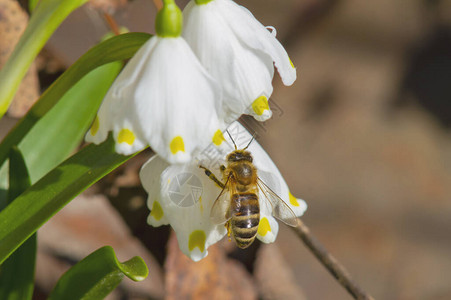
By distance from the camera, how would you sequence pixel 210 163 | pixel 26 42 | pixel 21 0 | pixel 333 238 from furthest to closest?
pixel 333 238, pixel 21 0, pixel 210 163, pixel 26 42

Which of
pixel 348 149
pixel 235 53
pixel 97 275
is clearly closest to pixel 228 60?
pixel 235 53

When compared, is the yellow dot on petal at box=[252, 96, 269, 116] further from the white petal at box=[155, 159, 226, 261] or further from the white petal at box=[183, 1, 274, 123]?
the white petal at box=[155, 159, 226, 261]

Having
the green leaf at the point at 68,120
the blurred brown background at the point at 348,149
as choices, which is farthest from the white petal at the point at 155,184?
the blurred brown background at the point at 348,149

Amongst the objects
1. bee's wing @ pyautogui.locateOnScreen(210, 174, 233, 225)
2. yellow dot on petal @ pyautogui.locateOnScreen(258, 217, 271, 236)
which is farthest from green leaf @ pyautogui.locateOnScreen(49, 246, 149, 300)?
yellow dot on petal @ pyautogui.locateOnScreen(258, 217, 271, 236)

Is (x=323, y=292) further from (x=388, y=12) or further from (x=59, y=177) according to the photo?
(x=59, y=177)

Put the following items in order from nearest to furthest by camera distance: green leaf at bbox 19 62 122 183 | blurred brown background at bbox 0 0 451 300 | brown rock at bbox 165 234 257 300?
green leaf at bbox 19 62 122 183 < brown rock at bbox 165 234 257 300 < blurred brown background at bbox 0 0 451 300

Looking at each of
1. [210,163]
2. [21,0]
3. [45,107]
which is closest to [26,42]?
[45,107]
